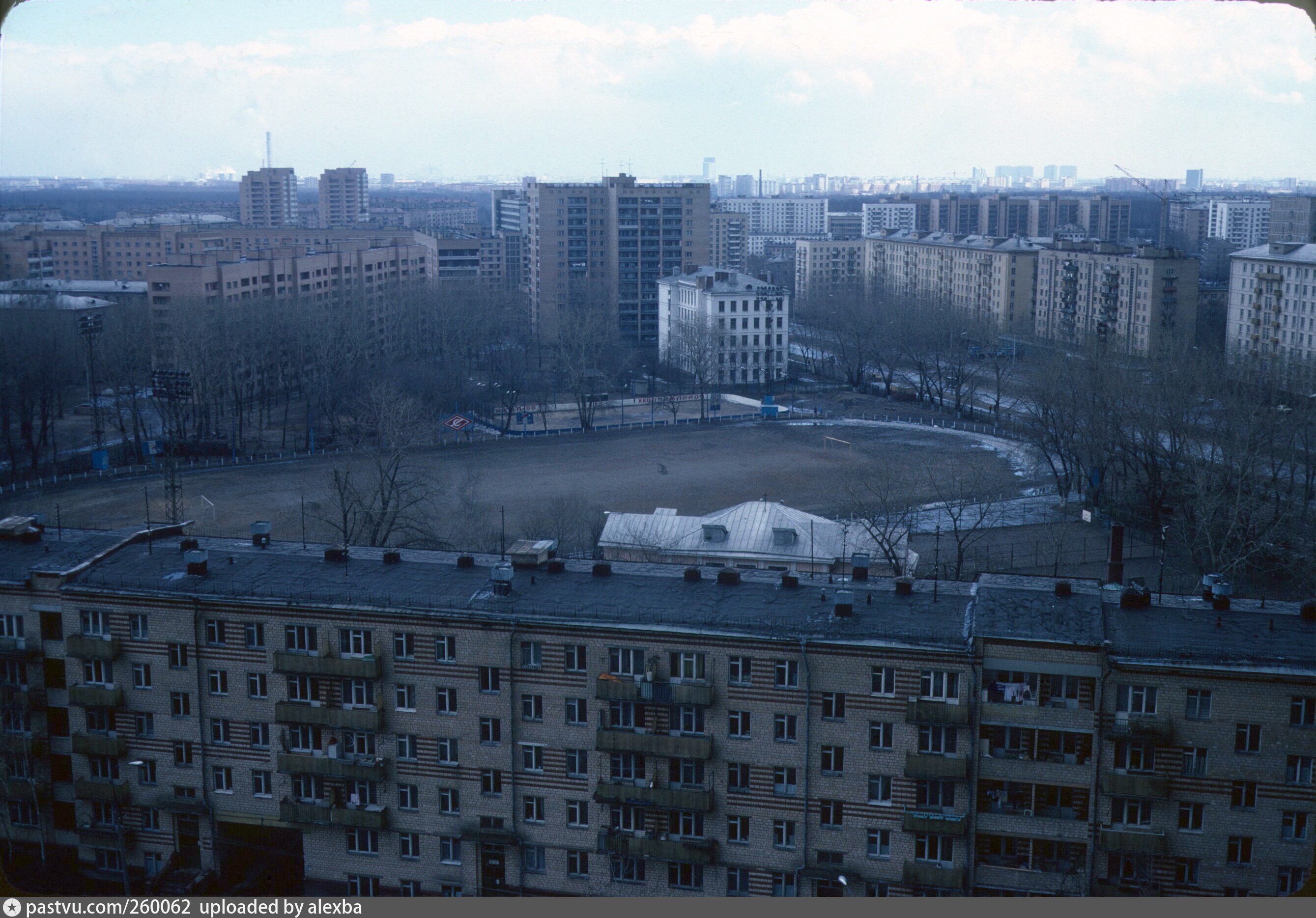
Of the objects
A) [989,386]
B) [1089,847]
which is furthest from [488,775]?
[989,386]

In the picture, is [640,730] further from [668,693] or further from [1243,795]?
[1243,795]

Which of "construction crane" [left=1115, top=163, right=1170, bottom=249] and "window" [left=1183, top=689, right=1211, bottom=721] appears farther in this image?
"construction crane" [left=1115, top=163, right=1170, bottom=249]

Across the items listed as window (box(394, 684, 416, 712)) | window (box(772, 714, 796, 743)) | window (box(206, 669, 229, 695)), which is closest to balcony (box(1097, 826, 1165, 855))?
window (box(772, 714, 796, 743))

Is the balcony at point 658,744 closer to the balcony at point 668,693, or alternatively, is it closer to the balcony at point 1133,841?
the balcony at point 668,693

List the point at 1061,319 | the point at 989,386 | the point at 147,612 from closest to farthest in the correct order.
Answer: the point at 147,612, the point at 989,386, the point at 1061,319

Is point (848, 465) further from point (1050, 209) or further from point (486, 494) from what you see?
point (1050, 209)

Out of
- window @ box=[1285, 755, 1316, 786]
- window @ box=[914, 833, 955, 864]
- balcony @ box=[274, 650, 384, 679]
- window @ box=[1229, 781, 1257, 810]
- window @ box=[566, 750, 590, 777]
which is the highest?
balcony @ box=[274, 650, 384, 679]

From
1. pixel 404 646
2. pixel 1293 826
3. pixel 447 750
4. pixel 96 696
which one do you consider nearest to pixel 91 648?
pixel 96 696

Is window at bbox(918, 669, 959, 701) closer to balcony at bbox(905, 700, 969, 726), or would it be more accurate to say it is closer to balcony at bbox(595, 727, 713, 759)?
balcony at bbox(905, 700, 969, 726)
